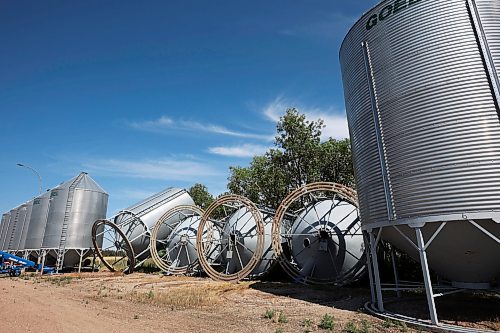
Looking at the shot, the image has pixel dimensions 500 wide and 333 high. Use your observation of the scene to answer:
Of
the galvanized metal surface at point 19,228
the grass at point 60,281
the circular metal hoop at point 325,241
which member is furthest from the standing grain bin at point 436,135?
the galvanized metal surface at point 19,228

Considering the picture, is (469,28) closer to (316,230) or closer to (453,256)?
(453,256)

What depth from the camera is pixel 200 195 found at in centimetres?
5988

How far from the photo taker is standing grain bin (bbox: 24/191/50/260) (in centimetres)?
3208

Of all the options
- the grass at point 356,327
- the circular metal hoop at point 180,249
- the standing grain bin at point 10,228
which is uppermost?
the standing grain bin at point 10,228

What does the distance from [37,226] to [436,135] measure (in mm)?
38648

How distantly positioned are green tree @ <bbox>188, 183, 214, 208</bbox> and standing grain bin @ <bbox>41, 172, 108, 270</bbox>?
26004 millimetres

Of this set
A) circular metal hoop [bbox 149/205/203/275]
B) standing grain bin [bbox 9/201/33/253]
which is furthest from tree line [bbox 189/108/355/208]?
standing grain bin [bbox 9/201/33/253]

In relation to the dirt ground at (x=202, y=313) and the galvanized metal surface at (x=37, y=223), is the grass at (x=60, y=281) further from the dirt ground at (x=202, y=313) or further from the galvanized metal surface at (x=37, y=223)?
the galvanized metal surface at (x=37, y=223)

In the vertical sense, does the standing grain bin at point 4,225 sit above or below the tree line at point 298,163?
below

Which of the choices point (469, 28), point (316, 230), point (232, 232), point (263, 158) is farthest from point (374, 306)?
point (263, 158)

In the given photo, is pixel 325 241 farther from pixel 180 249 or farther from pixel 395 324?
pixel 180 249

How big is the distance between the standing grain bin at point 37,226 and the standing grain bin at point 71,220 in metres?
1.00

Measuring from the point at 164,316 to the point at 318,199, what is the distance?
14339 mm

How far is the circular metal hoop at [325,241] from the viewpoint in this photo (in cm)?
1747
